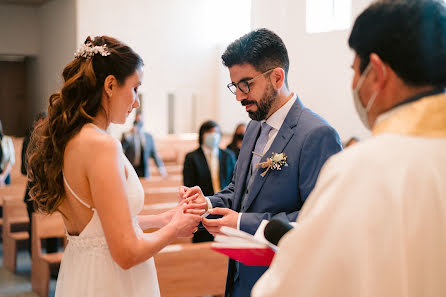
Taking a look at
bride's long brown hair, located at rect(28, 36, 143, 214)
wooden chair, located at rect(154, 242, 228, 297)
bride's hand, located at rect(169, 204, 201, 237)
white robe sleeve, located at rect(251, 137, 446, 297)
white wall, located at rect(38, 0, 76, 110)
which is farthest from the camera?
white wall, located at rect(38, 0, 76, 110)

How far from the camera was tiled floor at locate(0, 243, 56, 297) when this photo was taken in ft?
21.0

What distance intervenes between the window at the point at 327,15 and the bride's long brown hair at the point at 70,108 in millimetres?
8664

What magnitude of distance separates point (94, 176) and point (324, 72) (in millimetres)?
8937

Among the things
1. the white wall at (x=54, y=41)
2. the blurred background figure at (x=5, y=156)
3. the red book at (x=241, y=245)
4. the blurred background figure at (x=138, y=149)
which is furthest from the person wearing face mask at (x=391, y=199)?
the white wall at (x=54, y=41)

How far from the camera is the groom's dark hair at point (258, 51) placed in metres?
2.81

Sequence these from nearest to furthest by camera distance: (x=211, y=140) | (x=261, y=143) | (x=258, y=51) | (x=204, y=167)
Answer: (x=258, y=51) → (x=261, y=143) → (x=204, y=167) → (x=211, y=140)

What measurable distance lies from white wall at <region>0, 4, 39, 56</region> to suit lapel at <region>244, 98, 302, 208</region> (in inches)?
641

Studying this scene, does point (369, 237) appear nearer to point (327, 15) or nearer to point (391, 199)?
point (391, 199)

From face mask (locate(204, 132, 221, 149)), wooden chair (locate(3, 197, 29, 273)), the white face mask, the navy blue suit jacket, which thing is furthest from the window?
the white face mask

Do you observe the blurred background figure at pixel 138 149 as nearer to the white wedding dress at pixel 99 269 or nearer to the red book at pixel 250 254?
the white wedding dress at pixel 99 269

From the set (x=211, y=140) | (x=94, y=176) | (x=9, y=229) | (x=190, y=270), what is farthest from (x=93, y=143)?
(x=9, y=229)

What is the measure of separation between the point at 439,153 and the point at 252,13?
28.5 ft

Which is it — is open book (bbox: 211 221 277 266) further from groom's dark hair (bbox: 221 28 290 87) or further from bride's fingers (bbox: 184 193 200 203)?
groom's dark hair (bbox: 221 28 290 87)

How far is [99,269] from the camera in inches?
93.9
